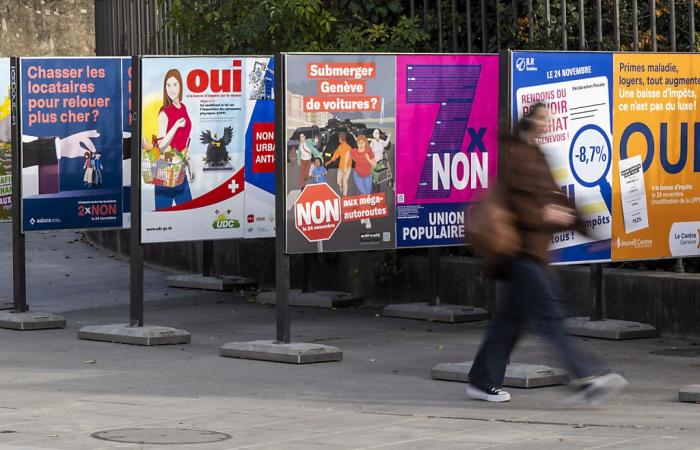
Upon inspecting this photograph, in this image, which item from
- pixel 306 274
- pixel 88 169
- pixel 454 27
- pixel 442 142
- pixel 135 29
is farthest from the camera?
pixel 135 29

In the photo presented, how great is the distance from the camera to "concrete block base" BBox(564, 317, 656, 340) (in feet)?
43.6

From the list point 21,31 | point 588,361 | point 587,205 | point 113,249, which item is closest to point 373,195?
point 587,205

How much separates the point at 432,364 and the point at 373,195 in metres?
1.59

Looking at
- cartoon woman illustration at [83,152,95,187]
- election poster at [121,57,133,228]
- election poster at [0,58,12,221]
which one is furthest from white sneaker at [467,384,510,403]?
Result: election poster at [0,58,12,221]

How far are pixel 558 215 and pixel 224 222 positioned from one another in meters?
5.85

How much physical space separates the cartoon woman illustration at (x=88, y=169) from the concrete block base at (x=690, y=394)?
7.07 m

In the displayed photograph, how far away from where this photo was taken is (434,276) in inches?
587

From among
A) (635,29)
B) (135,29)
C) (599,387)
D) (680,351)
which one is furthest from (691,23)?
(135,29)

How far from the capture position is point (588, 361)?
9.23 m

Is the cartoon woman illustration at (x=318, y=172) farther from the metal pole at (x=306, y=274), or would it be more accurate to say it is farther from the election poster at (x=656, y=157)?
the metal pole at (x=306, y=274)

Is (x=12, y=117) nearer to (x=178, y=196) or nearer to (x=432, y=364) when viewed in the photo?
(x=178, y=196)

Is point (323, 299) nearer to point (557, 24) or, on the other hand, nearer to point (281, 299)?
point (557, 24)

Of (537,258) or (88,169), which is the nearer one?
(537,258)

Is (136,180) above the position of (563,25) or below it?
below
